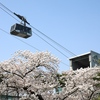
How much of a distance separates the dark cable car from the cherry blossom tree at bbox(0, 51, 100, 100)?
6.13 feet

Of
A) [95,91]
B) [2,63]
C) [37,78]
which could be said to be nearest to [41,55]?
[37,78]

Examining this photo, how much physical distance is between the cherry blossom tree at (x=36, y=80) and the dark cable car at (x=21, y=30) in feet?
6.13

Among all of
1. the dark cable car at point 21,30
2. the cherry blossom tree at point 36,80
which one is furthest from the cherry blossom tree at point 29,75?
the dark cable car at point 21,30

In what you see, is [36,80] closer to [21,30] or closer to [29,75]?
[29,75]

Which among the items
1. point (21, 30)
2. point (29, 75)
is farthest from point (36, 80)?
point (21, 30)

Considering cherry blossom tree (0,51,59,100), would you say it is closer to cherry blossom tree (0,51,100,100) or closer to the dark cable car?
cherry blossom tree (0,51,100,100)

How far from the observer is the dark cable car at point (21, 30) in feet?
28.8

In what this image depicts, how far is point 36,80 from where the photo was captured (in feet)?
35.5

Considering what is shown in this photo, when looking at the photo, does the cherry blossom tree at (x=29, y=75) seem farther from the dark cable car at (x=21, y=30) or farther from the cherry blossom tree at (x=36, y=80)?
the dark cable car at (x=21, y=30)

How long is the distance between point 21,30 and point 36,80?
2.90 meters

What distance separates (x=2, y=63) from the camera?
1075 centimetres

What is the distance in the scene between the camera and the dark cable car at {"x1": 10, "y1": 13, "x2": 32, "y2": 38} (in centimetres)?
877

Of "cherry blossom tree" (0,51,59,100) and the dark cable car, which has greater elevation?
the dark cable car

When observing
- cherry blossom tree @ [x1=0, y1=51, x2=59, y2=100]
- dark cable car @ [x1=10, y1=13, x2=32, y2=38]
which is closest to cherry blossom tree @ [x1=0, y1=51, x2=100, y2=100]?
cherry blossom tree @ [x1=0, y1=51, x2=59, y2=100]
